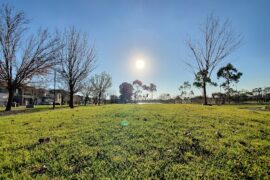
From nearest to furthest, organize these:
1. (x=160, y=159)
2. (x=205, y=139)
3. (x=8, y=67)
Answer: (x=160, y=159), (x=205, y=139), (x=8, y=67)

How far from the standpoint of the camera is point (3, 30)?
18.5 meters

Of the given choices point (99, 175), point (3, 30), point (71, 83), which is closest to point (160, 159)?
point (99, 175)

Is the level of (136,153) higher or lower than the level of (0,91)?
lower

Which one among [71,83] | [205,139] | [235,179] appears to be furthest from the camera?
[71,83]

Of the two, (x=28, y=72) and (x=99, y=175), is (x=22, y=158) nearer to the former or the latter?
(x=99, y=175)

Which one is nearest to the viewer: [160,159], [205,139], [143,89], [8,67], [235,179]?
[235,179]

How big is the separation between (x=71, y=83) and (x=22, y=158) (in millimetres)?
22423

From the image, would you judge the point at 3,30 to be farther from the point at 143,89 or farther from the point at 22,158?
the point at 143,89

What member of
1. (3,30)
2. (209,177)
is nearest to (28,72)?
(3,30)

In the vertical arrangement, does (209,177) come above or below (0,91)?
below

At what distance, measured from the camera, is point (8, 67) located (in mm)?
18094

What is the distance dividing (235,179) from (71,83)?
24.4 meters

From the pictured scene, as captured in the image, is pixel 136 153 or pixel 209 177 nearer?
pixel 209 177

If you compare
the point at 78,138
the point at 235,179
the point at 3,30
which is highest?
the point at 3,30
